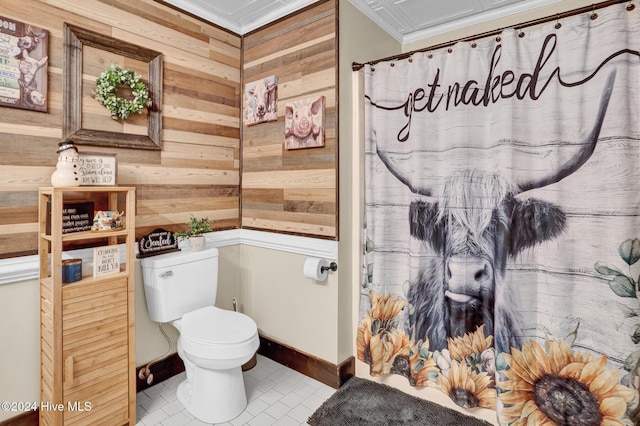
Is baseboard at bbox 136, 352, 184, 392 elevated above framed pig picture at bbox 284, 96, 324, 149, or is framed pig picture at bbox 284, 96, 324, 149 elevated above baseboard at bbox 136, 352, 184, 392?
framed pig picture at bbox 284, 96, 324, 149

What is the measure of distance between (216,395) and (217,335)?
0.34 meters

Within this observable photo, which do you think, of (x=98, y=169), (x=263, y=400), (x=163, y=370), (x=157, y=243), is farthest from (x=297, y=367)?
(x=98, y=169)

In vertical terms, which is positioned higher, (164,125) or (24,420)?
(164,125)

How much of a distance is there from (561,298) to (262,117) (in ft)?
6.66

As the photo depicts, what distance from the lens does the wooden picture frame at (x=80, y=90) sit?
5.92 feet

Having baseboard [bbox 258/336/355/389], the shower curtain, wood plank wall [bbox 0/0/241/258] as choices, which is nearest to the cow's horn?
the shower curtain

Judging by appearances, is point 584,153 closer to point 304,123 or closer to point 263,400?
point 304,123

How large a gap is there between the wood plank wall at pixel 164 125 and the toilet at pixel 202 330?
12.4 inches

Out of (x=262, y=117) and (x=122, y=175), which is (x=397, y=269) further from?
(x=122, y=175)

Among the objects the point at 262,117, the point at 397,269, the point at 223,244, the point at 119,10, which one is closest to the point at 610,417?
the point at 397,269

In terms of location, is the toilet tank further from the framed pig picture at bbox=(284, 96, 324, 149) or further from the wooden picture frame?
A: the framed pig picture at bbox=(284, 96, 324, 149)

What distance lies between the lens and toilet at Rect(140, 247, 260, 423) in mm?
1770

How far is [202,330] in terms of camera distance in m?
1.86

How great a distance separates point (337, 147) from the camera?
2.11 m
